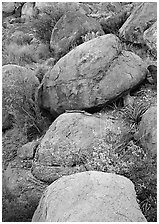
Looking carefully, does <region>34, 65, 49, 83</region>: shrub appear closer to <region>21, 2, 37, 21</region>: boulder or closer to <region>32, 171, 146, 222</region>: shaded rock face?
→ <region>21, 2, 37, 21</region>: boulder

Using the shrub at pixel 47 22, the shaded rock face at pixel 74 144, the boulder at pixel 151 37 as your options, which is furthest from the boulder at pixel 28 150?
the shrub at pixel 47 22

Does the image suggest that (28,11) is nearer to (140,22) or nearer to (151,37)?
(140,22)

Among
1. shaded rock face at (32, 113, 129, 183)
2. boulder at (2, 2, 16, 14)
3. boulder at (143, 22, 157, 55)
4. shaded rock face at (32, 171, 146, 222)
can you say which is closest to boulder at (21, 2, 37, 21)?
boulder at (2, 2, 16, 14)

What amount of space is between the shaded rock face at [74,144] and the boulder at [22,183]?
18 cm

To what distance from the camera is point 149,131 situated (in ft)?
→ 24.4

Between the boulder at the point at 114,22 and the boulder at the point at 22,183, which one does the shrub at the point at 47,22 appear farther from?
the boulder at the point at 22,183

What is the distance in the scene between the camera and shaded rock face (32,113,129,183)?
7.36m

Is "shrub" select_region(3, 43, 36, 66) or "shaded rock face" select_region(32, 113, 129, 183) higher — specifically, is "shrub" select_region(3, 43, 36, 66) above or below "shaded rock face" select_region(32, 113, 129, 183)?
below

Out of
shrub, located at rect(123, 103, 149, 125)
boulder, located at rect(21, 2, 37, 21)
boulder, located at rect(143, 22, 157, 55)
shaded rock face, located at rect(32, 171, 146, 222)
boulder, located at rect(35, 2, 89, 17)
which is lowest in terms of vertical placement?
boulder, located at rect(21, 2, 37, 21)

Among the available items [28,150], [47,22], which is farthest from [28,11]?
Result: [28,150]

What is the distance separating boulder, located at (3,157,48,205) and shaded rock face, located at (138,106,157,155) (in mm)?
1880

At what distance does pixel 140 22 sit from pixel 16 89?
129 inches

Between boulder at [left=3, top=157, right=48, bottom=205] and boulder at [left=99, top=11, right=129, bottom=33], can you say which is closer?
boulder at [left=3, top=157, right=48, bottom=205]

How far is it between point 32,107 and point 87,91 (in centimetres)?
161
